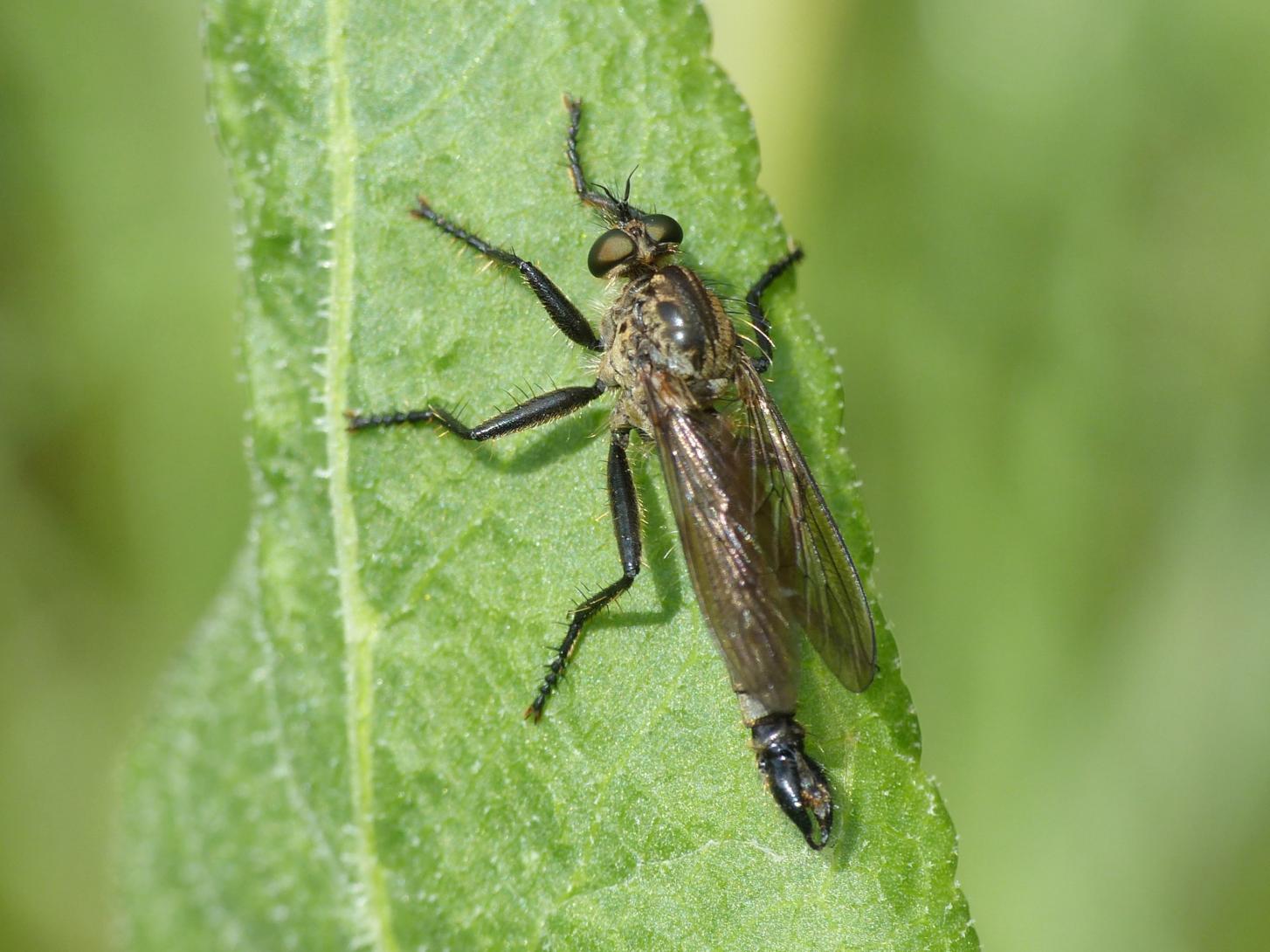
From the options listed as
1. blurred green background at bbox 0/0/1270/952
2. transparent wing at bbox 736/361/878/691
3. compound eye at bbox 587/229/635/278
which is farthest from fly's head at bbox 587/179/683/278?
blurred green background at bbox 0/0/1270/952

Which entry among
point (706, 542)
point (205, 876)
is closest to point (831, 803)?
point (706, 542)

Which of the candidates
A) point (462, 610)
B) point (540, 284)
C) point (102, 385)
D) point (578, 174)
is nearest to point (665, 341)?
point (540, 284)

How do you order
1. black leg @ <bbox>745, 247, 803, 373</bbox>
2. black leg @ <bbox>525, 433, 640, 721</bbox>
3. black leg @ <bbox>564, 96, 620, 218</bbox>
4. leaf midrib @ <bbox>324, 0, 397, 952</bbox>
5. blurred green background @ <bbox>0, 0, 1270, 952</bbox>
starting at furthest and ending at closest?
blurred green background @ <bbox>0, 0, 1270, 952</bbox> → black leg @ <bbox>745, 247, 803, 373</bbox> → black leg @ <bbox>564, 96, 620, 218</bbox> → black leg @ <bbox>525, 433, 640, 721</bbox> → leaf midrib @ <bbox>324, 0, 397, 952</bbox>

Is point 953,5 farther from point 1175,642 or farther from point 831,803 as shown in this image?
point 831,803

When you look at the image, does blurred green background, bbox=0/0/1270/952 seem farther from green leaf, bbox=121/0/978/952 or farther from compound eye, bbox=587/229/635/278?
green leaf, bbox=121/0/978/952

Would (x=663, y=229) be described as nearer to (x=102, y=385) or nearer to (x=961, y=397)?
(x=961, y=397)
